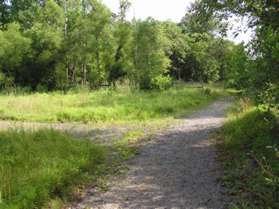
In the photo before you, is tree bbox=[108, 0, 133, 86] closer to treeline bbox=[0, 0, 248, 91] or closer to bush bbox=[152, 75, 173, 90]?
treeline bbox=[0, 0, 248, 91]

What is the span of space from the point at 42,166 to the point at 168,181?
2.42 m

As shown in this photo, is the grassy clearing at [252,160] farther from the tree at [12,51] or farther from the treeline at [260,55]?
the tree at [12,51]

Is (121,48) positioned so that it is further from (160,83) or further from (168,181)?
(168,181)

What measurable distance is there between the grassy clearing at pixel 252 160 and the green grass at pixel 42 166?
2857 mm

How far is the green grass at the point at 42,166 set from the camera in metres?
6.18

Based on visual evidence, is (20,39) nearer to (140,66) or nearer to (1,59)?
(1,59)

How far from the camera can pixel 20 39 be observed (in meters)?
34.5

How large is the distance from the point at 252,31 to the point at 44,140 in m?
5.90

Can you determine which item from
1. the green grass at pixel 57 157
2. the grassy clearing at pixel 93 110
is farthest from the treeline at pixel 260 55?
the grassy clearing at pixel 93 110

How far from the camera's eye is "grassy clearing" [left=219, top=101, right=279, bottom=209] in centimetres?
605

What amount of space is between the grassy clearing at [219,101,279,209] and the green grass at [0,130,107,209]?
286cm

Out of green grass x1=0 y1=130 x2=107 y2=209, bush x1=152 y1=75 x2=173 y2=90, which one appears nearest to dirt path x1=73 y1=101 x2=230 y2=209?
green grass x1=0 y1=130 x2=107 y2=209

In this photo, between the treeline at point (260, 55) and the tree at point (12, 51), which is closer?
the treeline at point (260, 55)

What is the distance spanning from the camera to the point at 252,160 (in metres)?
8.14
